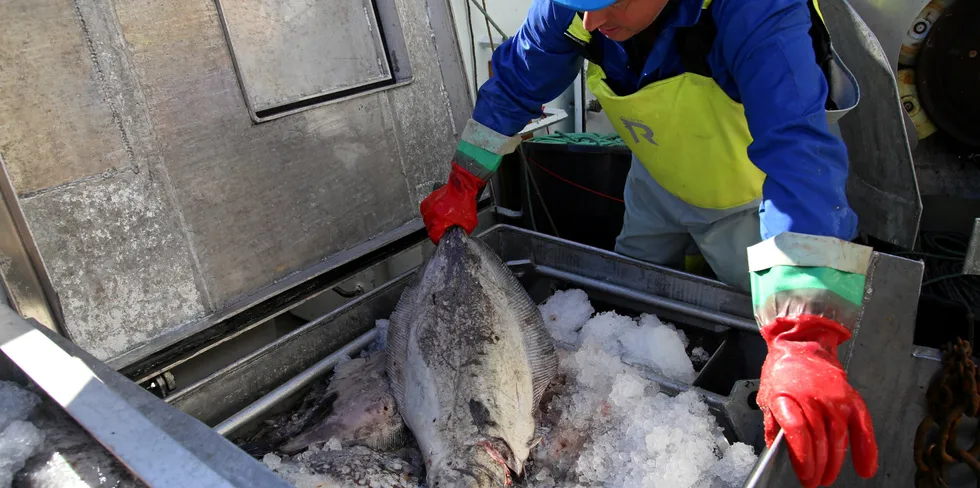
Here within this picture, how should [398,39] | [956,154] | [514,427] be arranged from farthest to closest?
1. [956,154]
2. [398,39]
3. [514,427]

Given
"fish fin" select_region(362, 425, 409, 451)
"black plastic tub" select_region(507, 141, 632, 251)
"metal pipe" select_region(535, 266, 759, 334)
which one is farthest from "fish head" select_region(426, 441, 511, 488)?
"black plastic tub" select_region(507, 141, 632, 251)

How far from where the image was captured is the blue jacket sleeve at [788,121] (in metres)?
1.64

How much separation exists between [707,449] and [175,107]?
6.81 ft

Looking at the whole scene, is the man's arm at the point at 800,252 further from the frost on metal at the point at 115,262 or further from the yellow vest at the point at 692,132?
the frost on metal at the point at 115,262

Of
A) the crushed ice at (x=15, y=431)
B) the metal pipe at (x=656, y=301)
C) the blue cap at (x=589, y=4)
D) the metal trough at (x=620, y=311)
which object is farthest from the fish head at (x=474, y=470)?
the blue cap at (x=589, y=4)

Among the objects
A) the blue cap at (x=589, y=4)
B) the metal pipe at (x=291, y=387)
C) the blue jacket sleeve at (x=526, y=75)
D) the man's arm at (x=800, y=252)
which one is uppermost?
the blue cap at (x=589, y=4)

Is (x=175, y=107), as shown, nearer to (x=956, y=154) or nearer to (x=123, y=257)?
(x=123, y=257)

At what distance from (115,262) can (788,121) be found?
2.14m

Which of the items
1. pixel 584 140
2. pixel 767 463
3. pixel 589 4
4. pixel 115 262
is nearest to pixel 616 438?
pixel 767 463

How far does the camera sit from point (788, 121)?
5.59ft

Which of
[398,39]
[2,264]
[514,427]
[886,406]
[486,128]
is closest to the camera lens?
[2,264]

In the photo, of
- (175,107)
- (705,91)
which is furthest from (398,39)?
(705,91)

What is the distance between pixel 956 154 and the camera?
3184 millimetres

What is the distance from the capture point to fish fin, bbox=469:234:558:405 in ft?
6.76
